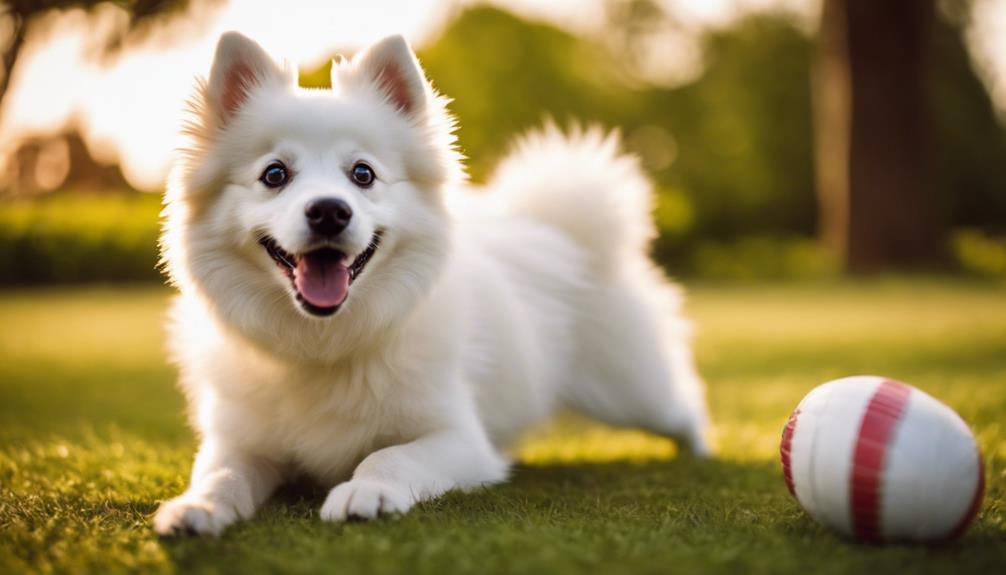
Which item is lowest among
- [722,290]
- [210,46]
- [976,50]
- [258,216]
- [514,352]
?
[722,290]

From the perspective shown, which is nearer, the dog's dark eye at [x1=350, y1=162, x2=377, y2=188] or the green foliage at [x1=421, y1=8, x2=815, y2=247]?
the dog's dark eye at [x1=350, y1=162, x2=377, y2=188]

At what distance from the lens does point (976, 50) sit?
29.2 m

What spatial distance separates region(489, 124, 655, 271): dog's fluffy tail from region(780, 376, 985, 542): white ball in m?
2.14

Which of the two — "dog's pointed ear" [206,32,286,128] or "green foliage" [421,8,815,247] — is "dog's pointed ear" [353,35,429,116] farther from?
"green foliage" [421,8,815,247]

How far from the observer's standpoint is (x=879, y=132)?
14.1 meters

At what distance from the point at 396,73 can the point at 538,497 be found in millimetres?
1647

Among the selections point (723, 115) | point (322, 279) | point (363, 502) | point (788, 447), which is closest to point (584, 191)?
point (322, 279)

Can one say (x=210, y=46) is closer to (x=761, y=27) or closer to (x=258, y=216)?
(x=258, y=216)

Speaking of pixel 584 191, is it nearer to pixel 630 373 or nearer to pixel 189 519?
pixel 630 373

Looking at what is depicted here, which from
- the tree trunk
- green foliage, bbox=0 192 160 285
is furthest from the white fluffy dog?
the tree trunk

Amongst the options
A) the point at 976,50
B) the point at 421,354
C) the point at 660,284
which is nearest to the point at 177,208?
the point at 421,354

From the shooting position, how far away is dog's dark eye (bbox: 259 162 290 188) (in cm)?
290

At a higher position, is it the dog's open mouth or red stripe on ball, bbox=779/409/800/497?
the dog's open mouth

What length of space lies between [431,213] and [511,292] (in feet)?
3.25
